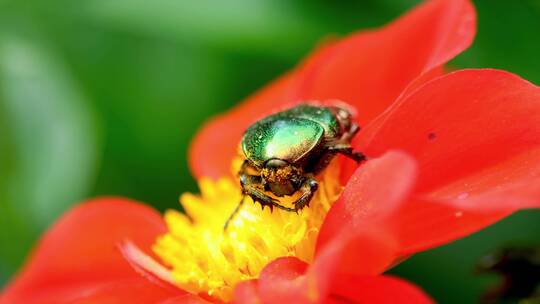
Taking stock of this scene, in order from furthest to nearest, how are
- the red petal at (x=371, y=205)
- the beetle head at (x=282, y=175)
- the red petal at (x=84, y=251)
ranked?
the red petal at (x=84, y=251)
the beetle head at (x=282, y=175)
the red petal at (x=371, y=205)

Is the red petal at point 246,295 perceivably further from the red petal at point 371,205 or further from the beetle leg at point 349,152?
the beetle leg at point 349,152

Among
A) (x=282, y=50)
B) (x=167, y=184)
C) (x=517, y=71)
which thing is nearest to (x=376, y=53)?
(x=517, y=71)

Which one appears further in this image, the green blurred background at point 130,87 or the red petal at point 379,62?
the green blurred background at point 130,87

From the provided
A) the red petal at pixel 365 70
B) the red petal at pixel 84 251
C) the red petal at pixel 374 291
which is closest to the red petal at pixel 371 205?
the red petal at pixel 374 291

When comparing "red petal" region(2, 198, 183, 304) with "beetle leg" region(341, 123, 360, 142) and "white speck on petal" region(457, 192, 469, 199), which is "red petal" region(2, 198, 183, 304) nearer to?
"beetle leg" region(341, 123, 360, 142)

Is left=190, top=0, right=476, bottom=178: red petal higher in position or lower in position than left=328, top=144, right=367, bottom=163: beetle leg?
higher

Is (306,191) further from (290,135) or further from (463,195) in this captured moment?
(463,195)

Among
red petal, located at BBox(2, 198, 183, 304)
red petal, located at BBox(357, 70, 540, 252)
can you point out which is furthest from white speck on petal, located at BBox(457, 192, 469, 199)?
red petal, located at BBox(2, 198, 183, 304)
